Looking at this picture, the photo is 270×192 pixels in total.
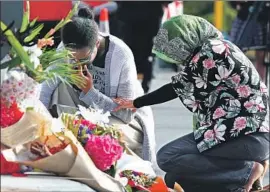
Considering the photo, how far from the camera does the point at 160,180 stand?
478 cm

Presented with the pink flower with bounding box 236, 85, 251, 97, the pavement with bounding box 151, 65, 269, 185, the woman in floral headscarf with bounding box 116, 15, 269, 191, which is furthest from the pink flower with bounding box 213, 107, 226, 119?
the pavement with bounding box 151, 65, 269, 185

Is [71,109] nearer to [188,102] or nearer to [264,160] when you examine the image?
[188,102]

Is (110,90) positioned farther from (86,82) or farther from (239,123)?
(239,123)

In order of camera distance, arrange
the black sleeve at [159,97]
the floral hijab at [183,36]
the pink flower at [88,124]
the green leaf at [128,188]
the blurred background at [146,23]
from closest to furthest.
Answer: the pink flower at [88,124]
the green leaf at [128,188]
the floral hijab at [183,36]
the black sleeve at [159,97]
the blurred background at [146,23]

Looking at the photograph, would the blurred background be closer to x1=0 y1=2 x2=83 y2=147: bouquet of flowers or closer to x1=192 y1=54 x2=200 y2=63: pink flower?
x1=192 y1=54 x2=200 y2=63: pink flower

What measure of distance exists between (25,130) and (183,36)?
1519 millimetres

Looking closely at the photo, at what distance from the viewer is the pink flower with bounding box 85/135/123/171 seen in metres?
3.99

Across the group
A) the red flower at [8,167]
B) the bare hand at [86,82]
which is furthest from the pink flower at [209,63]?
the red flower at [8,167]

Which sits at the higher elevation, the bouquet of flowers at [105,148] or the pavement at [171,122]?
the bouquet of flowers at [105,148]

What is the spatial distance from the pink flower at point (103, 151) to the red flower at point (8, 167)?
399 mm

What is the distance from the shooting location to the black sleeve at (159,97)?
523 centimetres

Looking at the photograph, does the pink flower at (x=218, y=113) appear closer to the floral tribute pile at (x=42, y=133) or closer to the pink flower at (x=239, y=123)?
the pink flower at (x=239, y=123)

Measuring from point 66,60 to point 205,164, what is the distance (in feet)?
4.04

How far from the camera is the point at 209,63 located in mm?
4906
